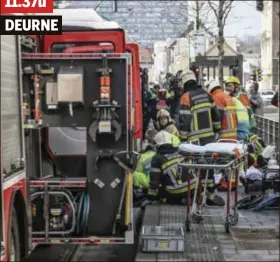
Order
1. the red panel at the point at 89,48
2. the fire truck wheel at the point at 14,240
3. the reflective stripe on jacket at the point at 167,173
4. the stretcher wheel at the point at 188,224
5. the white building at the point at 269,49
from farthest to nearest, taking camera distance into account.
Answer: the white building at the point at 269,49 < the reflective stripe on jacket at the point at 167,173 < the red panel at the point at 89,48 < the stretcher wheel at the point at 188,224 < the fire truck wheel at the point at 14,240

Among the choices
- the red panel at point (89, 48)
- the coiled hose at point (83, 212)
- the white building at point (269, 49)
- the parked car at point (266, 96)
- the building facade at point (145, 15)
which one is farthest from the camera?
the white building at point (269, 49)

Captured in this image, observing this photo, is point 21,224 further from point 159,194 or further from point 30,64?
point 159,194

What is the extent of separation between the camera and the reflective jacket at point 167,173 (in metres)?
9.23

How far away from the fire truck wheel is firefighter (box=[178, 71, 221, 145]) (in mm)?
4404

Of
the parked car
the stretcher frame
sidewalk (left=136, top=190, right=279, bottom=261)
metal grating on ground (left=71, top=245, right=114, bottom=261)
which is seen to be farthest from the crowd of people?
the parked car

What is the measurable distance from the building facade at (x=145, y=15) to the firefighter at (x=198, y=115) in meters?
13.2

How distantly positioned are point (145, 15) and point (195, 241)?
75.2ft

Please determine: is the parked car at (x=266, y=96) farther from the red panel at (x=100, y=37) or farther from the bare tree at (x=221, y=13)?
the red panel at (x=100, y=37)

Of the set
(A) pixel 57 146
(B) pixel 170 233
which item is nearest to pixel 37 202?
(A) pixel 57 146

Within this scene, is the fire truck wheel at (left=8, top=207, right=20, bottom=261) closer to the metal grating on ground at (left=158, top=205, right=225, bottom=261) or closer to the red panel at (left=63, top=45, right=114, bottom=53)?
the metal grating on ground at (left=158, top=205, right=225, bottom=261)

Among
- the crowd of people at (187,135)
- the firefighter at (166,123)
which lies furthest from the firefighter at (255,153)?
the firefighter at (166,123)

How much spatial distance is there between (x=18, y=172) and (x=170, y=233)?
208cm

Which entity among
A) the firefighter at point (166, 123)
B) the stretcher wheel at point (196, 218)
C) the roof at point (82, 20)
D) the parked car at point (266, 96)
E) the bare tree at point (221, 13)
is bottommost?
the stretcher wheel at point (196, 218)

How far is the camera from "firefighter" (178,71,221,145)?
397 inches
